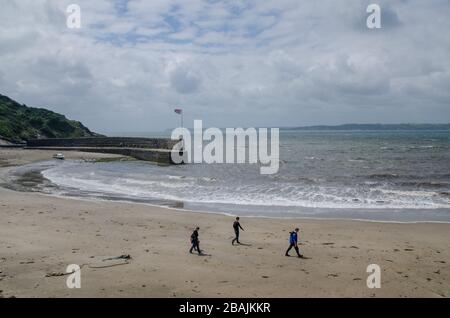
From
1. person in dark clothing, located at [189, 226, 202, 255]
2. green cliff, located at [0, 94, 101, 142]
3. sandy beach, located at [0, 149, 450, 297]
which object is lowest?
sandy beach, located at [0, 149, 450, 297]

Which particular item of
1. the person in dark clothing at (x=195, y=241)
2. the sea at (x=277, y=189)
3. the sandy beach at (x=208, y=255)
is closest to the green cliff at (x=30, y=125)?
the sea at (x=277, y=189)

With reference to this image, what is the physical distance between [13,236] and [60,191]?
13.5 meters

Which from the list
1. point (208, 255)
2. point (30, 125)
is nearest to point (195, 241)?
point (208, 255)

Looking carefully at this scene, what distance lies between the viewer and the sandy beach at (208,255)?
35.3 feet

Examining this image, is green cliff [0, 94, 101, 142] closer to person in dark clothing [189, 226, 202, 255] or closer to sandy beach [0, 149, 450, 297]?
sandy beach [0, 149, 450, 297]

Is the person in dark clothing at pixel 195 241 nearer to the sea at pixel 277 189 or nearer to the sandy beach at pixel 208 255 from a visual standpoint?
the sandy beach at pixel 208 255

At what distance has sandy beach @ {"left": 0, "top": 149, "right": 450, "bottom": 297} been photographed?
1076cm

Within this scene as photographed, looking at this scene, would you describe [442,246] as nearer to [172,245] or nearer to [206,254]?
[206,254]

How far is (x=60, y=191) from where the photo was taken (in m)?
28.5

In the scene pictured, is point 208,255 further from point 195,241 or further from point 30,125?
point 30,125

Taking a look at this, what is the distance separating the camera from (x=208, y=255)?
550 inches

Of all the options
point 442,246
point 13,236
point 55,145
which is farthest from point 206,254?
point 55,145

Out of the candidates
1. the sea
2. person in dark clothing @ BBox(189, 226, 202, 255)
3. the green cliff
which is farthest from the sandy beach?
the green cliff
